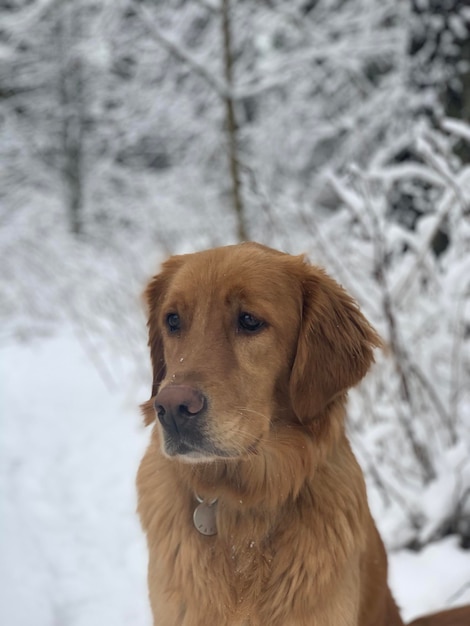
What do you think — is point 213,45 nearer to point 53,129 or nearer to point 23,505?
point 23,505

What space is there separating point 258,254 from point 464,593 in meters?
2.16

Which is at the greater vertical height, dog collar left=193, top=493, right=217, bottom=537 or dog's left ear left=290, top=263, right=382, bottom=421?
dog's left ear left=290, top=263, right=382, bottom=421

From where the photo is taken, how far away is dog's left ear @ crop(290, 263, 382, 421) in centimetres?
202

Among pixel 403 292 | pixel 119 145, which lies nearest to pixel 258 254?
pixel 403 292

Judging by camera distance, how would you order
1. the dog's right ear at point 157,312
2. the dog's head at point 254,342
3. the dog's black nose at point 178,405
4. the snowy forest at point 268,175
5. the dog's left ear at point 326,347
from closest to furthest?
the dog's black nose at point 178,405
the dog's head at point 254,342
the dog's left ear at point 326,347
the dog's right ear at point 157,312
the snowy forest at point 268,175

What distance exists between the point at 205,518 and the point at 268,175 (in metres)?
7.52

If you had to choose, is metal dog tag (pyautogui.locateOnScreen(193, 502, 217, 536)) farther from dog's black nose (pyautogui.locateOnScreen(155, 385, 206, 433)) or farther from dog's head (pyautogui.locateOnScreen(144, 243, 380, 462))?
dog's black nose (pyautogui.locateOnScreen(155, 385, 206, 433))

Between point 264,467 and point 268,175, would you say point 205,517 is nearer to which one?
point 264,467

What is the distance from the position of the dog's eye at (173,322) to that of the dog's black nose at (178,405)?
1.42 feet

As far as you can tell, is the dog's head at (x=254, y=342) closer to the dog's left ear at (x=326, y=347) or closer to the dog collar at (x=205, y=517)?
the dog's left ear at (x=326, y=347)

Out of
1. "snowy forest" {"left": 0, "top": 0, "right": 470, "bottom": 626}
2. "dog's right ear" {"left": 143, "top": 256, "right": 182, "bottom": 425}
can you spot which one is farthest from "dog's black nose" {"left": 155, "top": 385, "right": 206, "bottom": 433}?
"snowy forest" {"left": 0, "top": 0, "right": 470, "bottom": 626}

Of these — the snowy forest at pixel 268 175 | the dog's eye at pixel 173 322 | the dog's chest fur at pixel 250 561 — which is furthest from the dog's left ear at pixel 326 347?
the snowy forest at pixel 268 175

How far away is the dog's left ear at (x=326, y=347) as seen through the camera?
2.02m

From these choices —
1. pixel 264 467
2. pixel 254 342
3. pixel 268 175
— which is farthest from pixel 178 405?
pixel 268 175
